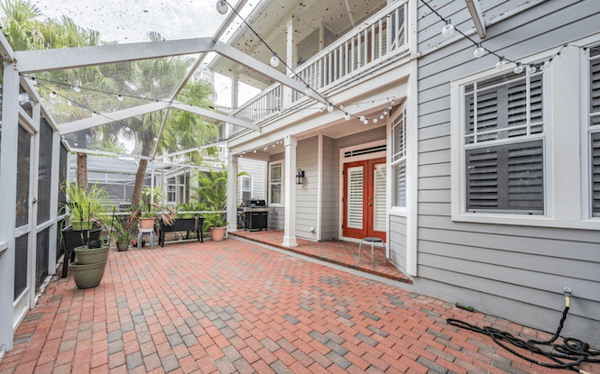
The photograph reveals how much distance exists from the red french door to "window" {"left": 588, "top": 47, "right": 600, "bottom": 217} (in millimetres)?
3123

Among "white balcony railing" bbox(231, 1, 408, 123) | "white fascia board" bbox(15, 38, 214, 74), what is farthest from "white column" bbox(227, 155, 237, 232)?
"white fascia board" bbox(15, 38, 214, 74)

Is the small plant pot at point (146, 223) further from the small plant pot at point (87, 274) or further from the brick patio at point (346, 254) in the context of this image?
the small plant pot at point (87, 274)

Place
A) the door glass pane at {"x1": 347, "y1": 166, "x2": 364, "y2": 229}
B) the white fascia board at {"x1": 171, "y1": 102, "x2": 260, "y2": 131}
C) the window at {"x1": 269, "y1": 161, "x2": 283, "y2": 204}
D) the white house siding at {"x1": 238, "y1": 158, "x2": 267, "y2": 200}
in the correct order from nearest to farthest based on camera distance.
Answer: the white fascia board at {"x1": 171, "y1": 102, "x2": 260, "y2": 131}, the door glass pane at {"x1": 347, "y1": 166, "x2": 364, "y2": 229}, the window at {"x1": 269, "y1": 161, "x2": 283, "y2": 204}, the white house siding at {"x1": 238, "y1": 158, "x2": 267, "y2": 200}

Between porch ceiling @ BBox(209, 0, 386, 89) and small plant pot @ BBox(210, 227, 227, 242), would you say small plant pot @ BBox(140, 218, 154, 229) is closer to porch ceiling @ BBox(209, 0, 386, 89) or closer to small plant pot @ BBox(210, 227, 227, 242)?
small plant pot @ BBox(210, 227, 227, 242)

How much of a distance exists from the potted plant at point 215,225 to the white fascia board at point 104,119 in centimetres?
325

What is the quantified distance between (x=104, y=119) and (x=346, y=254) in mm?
4762

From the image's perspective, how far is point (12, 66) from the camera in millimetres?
1838

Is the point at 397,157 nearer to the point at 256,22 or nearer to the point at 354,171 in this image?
→ the point at 354,171

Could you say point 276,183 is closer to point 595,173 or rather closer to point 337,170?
point 337,170

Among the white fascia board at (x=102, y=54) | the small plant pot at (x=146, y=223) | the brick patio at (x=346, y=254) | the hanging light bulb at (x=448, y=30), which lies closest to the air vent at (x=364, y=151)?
the brick patio at (x=346, y=254)

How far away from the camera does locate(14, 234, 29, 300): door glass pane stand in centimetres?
217

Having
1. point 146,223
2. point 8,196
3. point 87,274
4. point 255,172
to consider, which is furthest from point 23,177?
point 255,172

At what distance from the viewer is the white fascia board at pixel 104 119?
3.73 m

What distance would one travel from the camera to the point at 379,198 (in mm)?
5133
